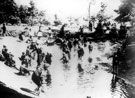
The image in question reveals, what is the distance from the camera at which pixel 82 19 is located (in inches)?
421

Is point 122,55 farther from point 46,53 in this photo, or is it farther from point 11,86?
point 11,86

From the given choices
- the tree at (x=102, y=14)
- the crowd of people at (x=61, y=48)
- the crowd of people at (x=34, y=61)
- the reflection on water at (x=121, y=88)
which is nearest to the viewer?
the reflection on water at (x=121, y=88)

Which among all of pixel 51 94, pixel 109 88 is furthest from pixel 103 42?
pixel 51 94

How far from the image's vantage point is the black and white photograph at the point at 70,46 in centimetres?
1016

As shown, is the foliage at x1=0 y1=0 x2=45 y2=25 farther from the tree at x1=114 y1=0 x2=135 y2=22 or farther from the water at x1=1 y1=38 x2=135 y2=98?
the tree at x1=114 y1=0 x2=135 y2=22

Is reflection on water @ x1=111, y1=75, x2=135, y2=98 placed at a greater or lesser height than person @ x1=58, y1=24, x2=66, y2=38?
lesser

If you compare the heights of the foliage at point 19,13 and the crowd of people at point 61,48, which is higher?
the foliage at point 19,13

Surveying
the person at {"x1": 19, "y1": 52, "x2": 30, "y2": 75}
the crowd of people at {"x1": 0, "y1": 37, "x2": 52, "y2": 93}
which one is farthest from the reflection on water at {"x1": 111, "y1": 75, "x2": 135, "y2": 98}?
the person at {"x1": 19, "y1": 52, "x2": 30, "y2": 75}

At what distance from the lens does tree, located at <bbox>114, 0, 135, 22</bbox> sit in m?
10.7

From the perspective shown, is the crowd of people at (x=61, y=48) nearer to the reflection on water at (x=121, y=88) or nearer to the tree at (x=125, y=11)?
the tree at (x=125, y=11)

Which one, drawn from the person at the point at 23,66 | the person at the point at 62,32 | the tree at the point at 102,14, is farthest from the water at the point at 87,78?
the tree at the point at 102,14

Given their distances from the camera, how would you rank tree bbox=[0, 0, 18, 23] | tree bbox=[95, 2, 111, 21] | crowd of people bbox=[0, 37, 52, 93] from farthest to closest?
tree bbox=[95, 2, 111, 21] → tree bbox=[0, 0, 18, 23] → crowd of people bbox=[0, 37, 52, 93]

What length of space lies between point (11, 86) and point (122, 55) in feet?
17.0

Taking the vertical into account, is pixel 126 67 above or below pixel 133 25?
below
